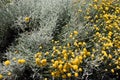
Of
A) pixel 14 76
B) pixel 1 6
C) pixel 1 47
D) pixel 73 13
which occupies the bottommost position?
pixel 14 76

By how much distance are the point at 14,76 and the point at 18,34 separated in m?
0.76

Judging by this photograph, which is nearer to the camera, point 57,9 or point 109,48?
point 109,48

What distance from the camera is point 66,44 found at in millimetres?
3355

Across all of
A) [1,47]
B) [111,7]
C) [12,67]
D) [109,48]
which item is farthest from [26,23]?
[111,7]

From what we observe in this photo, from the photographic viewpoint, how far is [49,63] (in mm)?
3021

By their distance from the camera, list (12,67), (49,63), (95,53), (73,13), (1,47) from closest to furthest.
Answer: (12,67) < (49,63) < (95,53) < (1,47) < (73,13)

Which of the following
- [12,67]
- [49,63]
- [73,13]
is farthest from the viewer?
[73,13]

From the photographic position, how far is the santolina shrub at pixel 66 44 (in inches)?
114

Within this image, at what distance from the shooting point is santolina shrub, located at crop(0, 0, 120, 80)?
2900mm

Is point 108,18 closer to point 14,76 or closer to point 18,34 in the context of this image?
point 18,34

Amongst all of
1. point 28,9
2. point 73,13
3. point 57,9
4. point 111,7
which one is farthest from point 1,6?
point 111,7

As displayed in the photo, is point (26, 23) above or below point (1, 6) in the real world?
below

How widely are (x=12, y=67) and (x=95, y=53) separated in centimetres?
107

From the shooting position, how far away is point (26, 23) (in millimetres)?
3564
